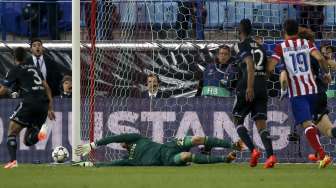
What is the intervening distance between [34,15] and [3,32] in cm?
71

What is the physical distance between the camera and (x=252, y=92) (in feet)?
44.6

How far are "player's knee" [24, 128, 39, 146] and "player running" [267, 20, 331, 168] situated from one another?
14.0ft

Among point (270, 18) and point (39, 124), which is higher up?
point (270, 18)

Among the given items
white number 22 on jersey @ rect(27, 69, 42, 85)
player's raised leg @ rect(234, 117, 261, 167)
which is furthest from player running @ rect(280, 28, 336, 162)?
white number 22 on jersey @ rect(27, 69, 42, 85)

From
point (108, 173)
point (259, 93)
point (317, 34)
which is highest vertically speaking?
point (317, 34)

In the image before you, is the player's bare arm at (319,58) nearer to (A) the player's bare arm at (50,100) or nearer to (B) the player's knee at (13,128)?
(A) the player's bare arm at (50,100)

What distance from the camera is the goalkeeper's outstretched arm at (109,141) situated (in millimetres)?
13734

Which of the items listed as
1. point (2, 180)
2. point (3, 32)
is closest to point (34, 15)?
point (3, 32)

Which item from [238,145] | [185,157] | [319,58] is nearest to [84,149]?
[185,157]

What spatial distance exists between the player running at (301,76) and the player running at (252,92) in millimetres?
454

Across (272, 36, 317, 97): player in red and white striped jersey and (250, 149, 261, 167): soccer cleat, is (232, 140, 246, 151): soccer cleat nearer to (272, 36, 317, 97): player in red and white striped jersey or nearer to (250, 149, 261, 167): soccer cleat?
(250, 149, 261, 167): soccer cleat

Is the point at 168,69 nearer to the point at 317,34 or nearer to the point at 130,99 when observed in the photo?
the point at 130,99

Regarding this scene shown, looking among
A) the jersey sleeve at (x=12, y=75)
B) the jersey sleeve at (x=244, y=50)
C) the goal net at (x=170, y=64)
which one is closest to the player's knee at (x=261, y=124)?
the jersey sleeve at (x=244, y=50)

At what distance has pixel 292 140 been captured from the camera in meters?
16.8
